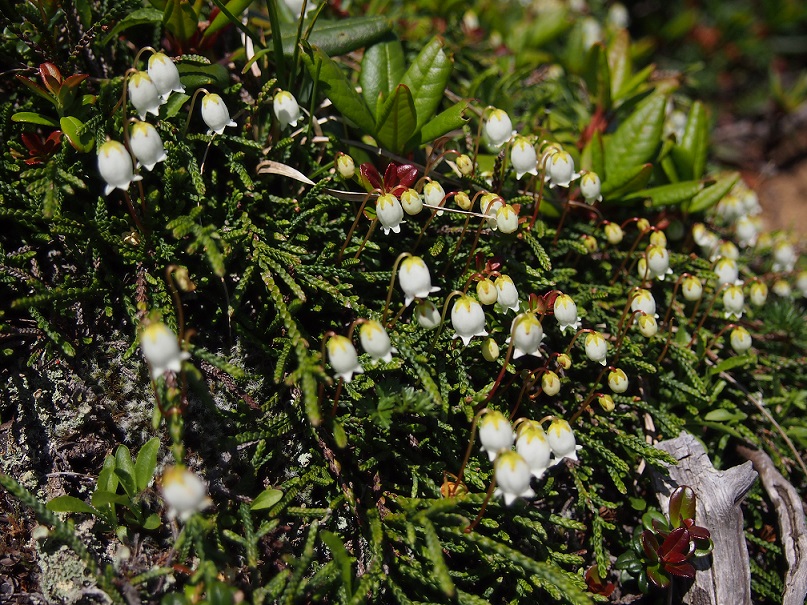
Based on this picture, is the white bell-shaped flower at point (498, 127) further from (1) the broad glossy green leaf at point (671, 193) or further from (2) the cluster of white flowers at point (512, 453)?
(2) the cluster of white flowers at point (512, 453)

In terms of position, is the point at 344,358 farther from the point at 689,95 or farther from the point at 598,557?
the point at 689,95

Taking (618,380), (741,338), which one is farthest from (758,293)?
(618,380)

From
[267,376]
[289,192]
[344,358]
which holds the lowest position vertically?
[267,376]

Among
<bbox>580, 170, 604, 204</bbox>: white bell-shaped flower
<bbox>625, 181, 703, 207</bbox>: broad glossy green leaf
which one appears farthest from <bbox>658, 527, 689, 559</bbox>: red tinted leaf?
<bbox>625, 181, 703, 207</bbox>: broad glossy green leaf

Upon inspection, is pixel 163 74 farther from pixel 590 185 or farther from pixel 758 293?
pixel 758 293

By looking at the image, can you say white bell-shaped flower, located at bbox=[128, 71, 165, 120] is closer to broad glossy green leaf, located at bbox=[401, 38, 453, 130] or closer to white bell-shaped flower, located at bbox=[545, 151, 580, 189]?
broad glossy green leaf, located at bbox=[401, 38, 453, 130]

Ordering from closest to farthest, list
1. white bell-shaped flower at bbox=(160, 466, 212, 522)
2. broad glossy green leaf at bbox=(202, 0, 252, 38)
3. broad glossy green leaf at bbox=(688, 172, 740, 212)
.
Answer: white bell-shaped flower at bbox=(160, 466, 212, 522), broad glossy green leaf at bbox=(202, 0, 252, 38), broad glossy green leaf at bbox=(688, 172, 740, 212)

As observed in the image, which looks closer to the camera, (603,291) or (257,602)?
(257,602)

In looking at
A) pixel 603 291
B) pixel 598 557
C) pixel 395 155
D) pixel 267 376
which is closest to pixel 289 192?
pixel 395 155
